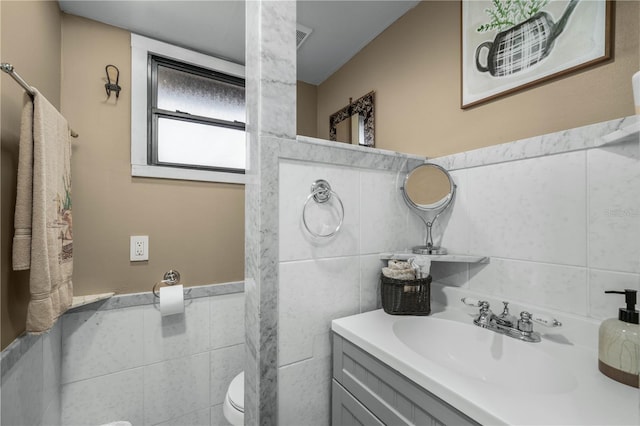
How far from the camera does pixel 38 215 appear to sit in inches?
38.3

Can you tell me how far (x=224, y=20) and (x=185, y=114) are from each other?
624 millimetres

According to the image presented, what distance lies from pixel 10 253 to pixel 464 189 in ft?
5.77

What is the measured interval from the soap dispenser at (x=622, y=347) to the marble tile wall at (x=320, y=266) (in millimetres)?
611

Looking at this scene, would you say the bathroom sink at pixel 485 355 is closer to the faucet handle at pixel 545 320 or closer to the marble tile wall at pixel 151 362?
the faucet handle at pixel 545 320

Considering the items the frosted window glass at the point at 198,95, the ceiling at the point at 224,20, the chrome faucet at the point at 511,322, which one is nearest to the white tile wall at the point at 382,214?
the chrome faucet at the point at 511,322

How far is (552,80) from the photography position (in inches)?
36.1

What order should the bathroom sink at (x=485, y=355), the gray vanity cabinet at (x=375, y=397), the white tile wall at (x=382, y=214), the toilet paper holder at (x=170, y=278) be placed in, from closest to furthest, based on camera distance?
the gray vanity cabinet at (x=375, y=397) < the bathroom sink at (x=485, y=355) < the white tile wall at (x=382, y=214) < the toilet paper holder at (x=170, y=278)

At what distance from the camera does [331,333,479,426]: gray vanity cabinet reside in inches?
22.8

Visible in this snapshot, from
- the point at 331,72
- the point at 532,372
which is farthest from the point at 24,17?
the point at 532,372

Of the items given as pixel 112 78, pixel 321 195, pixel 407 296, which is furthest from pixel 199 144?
pixel 407 296

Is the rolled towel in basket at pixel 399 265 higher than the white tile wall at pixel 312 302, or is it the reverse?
the rolled towel in basket at pixel 399 265

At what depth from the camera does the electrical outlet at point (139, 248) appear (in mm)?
1555

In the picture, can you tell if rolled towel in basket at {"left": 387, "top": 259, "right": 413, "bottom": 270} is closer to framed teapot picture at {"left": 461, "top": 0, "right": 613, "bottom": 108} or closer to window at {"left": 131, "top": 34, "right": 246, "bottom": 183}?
framed teapot picture at {"left": 461, "top": 0, "right": 613, "bottom": 108}

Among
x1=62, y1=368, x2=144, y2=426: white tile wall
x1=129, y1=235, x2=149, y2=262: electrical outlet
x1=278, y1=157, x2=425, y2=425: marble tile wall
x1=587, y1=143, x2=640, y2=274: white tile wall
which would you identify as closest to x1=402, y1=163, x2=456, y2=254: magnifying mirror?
x1=278, y1=157, x2=425, y2=425: marble tile wall
